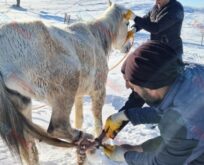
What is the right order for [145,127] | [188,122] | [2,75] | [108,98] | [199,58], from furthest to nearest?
1. [199,58]
2. [108,98]
3. [145,127]
4. [2,75]
5. [188,122]

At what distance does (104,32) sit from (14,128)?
2.20 meters

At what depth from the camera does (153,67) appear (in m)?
2.13

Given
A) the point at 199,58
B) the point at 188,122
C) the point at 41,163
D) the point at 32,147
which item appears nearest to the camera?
the point at 188,122

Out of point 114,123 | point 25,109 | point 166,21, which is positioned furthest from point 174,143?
point 166,21

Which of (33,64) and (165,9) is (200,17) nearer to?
(165,9)

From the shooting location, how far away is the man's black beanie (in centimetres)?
212

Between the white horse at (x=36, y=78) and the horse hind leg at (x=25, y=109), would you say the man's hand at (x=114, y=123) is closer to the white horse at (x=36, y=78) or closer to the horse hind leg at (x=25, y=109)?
the white horse at (x=36, y=78)

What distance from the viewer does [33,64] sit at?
3266mm

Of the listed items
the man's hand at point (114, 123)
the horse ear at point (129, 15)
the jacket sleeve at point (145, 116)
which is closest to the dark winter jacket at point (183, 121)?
the jacket sleeve at point (145, 116)

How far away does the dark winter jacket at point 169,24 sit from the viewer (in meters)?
4.47

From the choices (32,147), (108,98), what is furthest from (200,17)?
(32,147)

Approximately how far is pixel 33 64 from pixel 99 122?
5.52 feet

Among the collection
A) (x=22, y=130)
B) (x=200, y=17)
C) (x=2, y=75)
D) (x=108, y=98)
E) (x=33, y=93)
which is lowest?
(x=200, y=17)

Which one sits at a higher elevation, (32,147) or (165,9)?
(165,9)
